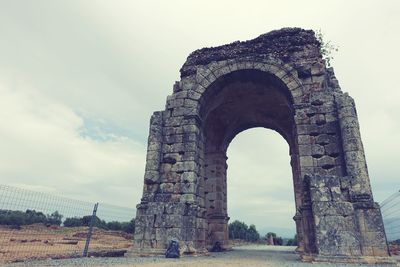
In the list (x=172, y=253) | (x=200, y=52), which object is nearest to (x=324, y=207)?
(x=172, y=253)

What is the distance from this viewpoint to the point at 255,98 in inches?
465

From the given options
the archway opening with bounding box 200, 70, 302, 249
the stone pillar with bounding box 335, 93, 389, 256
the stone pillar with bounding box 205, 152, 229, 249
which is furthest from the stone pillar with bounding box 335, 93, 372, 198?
the stone pillar with bounding box 205, 152, 229, 249

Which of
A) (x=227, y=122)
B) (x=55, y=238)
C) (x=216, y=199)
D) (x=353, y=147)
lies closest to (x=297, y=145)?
(x=353, y=147)

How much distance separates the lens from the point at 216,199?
12625mm

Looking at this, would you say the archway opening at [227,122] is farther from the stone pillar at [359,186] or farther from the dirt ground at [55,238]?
the dirt ground at [55,238]

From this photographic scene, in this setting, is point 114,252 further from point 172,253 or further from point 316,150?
point 316,150

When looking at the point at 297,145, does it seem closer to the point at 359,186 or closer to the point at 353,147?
the point at 353,147

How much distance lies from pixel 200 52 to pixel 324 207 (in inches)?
278

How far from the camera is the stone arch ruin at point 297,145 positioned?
686 centimetres

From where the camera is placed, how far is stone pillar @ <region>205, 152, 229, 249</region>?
40.0ft

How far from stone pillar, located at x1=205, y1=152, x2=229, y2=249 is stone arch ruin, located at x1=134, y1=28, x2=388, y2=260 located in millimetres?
141

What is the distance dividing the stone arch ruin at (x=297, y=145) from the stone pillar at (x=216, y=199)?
0.46 ft

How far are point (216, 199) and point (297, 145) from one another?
4.78 metres

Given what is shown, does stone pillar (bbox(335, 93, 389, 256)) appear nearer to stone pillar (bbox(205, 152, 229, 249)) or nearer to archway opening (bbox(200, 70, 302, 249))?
archway opening (bbox(200, 70, 302, 249))
